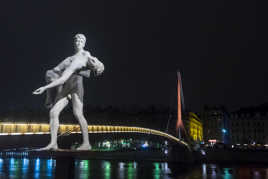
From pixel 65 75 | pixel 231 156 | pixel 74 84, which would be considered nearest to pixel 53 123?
pixel 74 84

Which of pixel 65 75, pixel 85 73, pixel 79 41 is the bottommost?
pixel 65 75

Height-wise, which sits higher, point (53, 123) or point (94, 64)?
point (94, 64)

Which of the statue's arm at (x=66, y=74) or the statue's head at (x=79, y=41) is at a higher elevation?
the statue's head at (x=79, y=41)

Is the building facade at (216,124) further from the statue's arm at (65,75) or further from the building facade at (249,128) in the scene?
the statue's arm at (65,75)

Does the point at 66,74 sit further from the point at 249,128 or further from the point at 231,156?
the point at 249,128

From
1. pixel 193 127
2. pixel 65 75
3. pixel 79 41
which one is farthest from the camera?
pixel 193 127

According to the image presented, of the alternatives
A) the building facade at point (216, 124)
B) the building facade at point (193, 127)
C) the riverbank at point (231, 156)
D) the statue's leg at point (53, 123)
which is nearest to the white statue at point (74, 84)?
the statue's leg at point (53, 123)

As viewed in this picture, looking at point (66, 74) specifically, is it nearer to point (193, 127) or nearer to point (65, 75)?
point (65, 75)

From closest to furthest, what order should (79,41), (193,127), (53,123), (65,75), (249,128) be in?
(65,75)
(53,123)
(79,41)
(249,128)
(193,127)

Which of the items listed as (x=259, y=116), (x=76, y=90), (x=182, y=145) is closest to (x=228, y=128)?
(x=259, y=116)

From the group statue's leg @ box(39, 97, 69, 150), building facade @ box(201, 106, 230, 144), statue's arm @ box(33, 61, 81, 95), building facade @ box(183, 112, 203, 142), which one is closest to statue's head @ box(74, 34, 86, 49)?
statue's arm @ box(33, 61, 81, 95)

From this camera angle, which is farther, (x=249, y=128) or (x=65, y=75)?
(x=249, y=128)

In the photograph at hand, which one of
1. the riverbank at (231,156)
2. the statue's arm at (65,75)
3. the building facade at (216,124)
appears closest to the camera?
the statue's arm at (65,75)

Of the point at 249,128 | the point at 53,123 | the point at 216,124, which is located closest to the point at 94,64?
the point at 53,123
